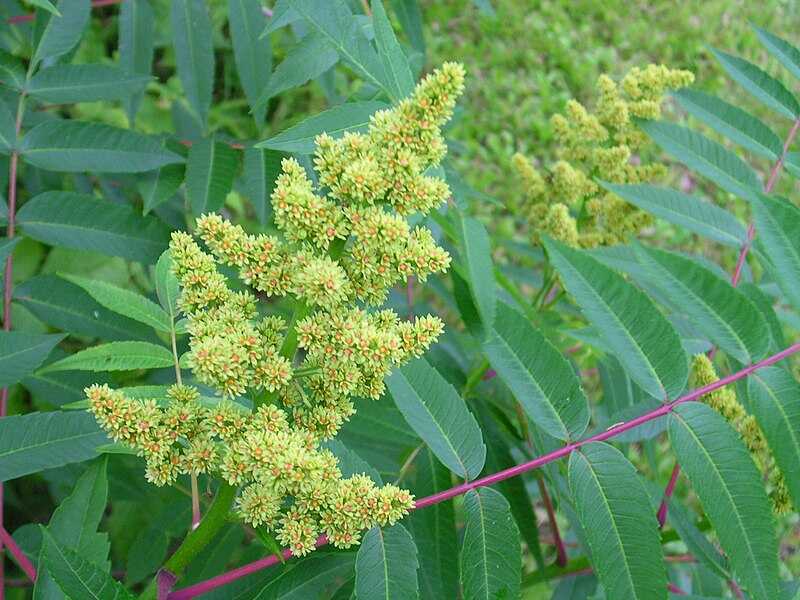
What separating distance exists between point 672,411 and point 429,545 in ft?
2.02

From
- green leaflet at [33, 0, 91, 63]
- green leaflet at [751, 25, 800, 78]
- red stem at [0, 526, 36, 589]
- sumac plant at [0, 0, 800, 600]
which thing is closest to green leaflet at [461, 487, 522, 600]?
sumac plant at [0, 0, 800, 600]

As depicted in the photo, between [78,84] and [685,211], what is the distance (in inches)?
Answer: 61.2

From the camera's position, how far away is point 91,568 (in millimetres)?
1396

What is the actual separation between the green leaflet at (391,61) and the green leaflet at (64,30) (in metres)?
1.06

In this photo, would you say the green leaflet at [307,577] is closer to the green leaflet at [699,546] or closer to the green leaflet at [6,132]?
the green leaflet at [699,546]

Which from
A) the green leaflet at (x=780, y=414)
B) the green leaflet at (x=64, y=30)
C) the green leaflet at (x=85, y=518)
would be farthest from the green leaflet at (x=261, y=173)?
the green leaflet at (x=780, y=414)

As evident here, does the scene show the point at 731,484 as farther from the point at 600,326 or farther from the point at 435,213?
the point at 435,213

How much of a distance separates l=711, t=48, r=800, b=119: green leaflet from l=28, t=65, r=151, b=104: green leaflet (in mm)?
1523

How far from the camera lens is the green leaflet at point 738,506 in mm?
1506

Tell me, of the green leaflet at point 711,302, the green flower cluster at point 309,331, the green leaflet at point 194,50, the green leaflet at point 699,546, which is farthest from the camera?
the green leaflet at point 194,50

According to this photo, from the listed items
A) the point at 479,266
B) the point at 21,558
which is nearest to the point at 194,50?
the point at 479,266

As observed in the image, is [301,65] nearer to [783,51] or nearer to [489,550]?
[489,550]

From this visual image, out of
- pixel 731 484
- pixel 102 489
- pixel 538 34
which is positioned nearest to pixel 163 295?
pixel 102 489

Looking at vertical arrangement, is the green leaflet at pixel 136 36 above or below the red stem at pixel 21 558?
above
